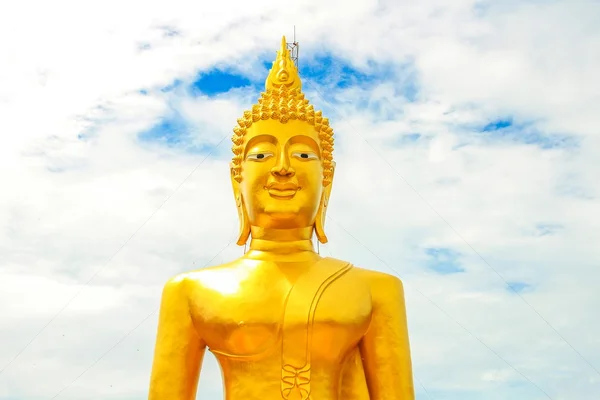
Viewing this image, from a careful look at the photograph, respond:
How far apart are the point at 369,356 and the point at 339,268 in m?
0.90

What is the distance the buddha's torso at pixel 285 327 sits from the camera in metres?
8.64

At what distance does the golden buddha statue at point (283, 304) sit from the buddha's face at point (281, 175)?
13 millimetres

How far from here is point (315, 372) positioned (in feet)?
28.5

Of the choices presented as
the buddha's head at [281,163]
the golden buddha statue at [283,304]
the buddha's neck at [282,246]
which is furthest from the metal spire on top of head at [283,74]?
the buddha's neck at [282,246]

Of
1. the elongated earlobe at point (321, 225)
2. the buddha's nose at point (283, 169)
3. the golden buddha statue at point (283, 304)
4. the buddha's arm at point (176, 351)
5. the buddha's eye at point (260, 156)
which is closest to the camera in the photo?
the golden buddha statue at point (283, 304)

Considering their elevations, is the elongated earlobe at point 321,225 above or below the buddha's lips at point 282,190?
below

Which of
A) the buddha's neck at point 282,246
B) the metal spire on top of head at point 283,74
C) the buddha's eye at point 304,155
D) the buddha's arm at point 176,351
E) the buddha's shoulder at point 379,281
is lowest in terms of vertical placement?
the buddha's arm at point 176,351

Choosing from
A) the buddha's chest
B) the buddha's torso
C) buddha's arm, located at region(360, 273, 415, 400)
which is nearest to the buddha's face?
the buddha's torso

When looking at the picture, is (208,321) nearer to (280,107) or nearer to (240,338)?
(240,338)

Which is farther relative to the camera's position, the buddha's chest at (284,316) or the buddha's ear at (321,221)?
the buddha's ear at (321,221)

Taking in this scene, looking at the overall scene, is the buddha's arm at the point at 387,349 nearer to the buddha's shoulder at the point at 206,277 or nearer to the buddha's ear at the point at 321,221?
the buddha's ear at the point at 321,221

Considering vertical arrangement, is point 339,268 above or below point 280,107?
below

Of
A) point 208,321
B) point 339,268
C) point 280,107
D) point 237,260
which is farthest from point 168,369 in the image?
point 280,107

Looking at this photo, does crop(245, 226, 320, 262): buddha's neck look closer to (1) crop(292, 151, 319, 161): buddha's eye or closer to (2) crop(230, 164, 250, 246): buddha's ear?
(2) crop(230, 164, 250, 246): buddha's ear
